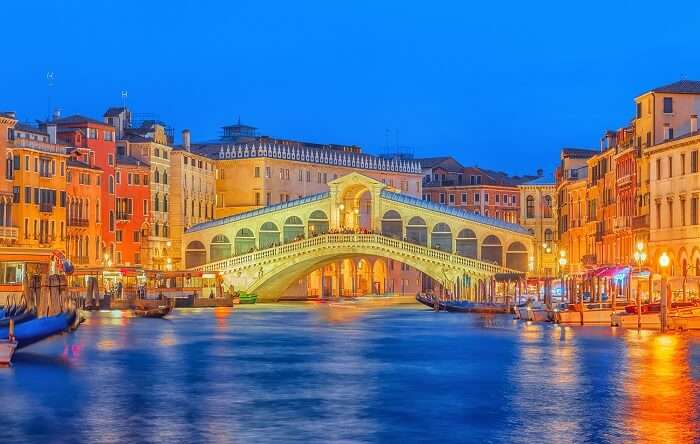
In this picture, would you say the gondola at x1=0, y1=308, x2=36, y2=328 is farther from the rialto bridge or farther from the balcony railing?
the rialto bridge

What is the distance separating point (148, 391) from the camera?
844 inches

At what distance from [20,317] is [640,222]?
2514cm

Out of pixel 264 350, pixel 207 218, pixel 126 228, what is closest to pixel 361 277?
pixel 207 218

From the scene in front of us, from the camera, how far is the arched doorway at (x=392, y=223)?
6506cm

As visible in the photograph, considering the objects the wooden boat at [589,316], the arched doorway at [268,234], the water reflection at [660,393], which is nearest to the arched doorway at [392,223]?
the arched doorway at [268,234]

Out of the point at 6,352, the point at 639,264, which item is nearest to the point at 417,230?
the point at 639,264

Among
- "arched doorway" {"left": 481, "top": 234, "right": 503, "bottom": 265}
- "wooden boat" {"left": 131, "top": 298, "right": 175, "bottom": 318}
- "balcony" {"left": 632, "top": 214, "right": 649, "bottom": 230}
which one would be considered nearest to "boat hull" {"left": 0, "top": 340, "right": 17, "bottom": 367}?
"wooden boat" {"left": 131, "top": 298, "right": 175, "bottom": 318}

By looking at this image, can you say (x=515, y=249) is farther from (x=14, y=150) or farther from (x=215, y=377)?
(x=215, y=377)

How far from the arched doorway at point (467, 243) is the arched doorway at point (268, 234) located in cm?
751

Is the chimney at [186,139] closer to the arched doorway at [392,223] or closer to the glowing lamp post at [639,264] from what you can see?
the arched doorway at [392,223]

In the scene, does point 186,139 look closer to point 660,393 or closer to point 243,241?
point 243,241

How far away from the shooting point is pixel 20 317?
1101 inches

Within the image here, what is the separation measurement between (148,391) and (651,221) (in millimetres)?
28275

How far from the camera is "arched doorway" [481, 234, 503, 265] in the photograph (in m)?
64.1
